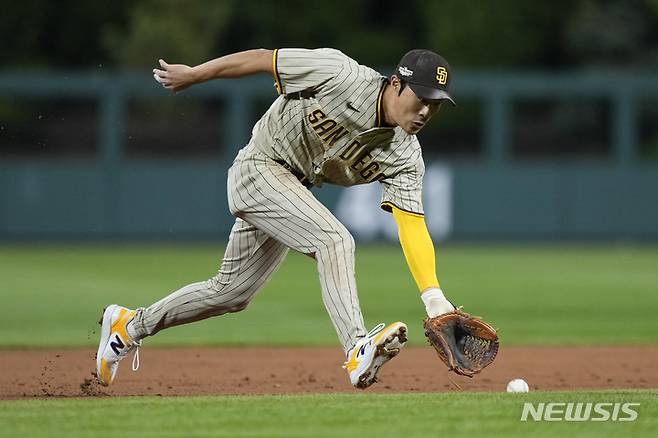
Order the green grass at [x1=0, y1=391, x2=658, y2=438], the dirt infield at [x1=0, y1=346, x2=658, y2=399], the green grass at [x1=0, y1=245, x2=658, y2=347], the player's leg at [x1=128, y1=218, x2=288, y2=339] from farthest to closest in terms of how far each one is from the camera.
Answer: the green grass at [x1=0, y1=245, x2=658, y2=347], the dirt infield at [x1=0, y1=346, x2=658, y2=399], the player's leg at [x1=128, y1=218, x2=288, y2=339], the green grass at [x1=0, y1=391, x2=658, y2=438]

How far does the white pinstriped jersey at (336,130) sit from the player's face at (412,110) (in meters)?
0.12

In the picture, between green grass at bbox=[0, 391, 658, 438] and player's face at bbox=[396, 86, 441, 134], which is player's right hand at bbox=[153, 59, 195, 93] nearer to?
player's face at bbox=[396, 86, 441, 134]

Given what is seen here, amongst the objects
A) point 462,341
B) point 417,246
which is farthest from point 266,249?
point 462,341

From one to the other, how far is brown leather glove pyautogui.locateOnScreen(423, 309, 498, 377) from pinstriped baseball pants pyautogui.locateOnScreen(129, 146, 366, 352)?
0.38m

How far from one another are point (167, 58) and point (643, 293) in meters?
15.6

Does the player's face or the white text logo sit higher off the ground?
the player's face

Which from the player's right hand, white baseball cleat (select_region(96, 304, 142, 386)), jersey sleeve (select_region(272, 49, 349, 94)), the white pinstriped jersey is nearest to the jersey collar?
the white pinstriped jersey

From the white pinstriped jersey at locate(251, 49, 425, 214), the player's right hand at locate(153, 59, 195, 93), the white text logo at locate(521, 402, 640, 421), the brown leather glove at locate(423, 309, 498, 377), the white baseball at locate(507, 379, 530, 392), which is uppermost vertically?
the player's right hand at locate(153, 59, 195, 93)

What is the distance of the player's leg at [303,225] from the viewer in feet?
20.4

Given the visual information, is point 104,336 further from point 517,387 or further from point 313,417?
point 517,387

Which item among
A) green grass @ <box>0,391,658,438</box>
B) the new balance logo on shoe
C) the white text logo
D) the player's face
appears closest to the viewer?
green grass @ <box>0,391,658,438</box>

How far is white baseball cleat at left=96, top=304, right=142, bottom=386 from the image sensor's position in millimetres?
6984

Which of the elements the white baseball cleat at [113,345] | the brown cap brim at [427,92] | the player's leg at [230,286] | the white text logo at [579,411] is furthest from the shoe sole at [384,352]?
the white baseball cleat at [113,345]

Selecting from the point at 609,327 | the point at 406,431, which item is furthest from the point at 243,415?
the point at 609,327
